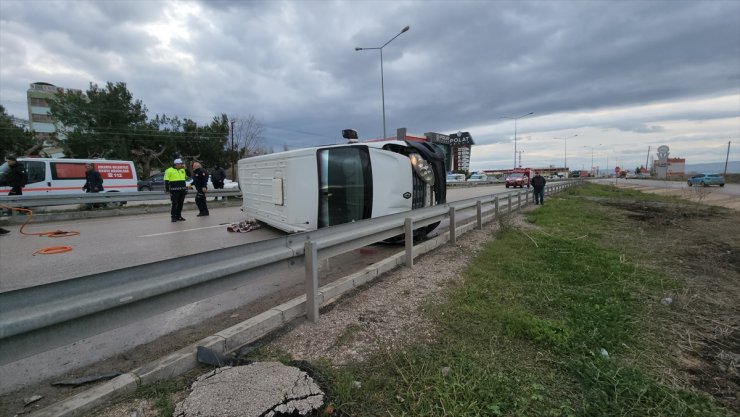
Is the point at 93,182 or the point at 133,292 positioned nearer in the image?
the point at 133,292

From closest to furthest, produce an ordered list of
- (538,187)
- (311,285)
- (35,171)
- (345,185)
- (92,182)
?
(311,285)
(345,185)
(92,182)
(35,171)
(538,187)

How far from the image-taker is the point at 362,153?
6000mm

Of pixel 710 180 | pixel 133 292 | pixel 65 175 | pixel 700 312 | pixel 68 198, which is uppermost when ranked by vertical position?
pixel 65 175

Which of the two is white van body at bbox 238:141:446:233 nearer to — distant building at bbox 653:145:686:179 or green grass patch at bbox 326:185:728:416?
green grass patch at bbox 326:185:728:416

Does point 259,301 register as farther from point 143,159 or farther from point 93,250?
point 143,159

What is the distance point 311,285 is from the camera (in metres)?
3.13

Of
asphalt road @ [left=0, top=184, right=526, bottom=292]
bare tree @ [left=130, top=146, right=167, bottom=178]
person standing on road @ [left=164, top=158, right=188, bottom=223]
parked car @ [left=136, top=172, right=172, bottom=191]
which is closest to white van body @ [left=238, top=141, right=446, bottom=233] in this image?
asphalt road @ [left=0, top=184, right=526, bottom=292]

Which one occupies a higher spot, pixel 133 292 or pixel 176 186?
pixel 176 186

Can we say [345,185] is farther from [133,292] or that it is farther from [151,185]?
[151,185]

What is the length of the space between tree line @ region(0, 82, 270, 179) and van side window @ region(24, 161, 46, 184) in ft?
82.1

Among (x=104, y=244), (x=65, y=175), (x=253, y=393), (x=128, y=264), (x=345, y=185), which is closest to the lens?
(x=253, y=393)

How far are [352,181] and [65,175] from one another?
1591cm

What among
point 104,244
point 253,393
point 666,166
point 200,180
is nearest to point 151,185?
point 200,180

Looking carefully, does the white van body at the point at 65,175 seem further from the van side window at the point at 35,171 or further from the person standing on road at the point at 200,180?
the person standing on road at the point at 200,180
